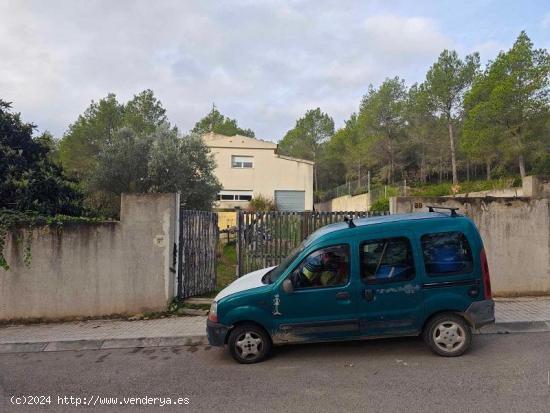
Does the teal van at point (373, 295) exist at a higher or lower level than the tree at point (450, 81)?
lower

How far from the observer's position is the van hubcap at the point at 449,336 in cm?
504

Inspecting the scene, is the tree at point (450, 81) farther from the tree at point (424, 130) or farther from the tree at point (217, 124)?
the tree at point (217, 124)

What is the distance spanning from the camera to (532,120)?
89.9 ft

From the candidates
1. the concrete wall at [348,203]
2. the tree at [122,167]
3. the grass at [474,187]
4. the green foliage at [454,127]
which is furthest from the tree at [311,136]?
the tree at [122,167]

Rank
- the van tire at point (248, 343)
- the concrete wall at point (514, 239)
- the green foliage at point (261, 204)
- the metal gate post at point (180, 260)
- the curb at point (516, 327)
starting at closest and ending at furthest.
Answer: the van tire at point (248, 343) < the curb at point (516, 327) < the metal gate post at point (180, 260) < the concrete wall at point (514, 239) < the green foliage at point (261, 204)

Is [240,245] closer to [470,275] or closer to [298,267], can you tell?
[298,267]

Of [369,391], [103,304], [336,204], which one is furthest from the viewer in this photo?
[336,204]

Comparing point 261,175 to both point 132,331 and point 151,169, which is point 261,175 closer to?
point 151,169

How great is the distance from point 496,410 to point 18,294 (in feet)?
25.2

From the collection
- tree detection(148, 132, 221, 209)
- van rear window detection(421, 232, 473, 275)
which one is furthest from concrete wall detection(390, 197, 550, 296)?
tree detection(148, 132, 221, 209)

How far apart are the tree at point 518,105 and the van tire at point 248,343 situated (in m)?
27.0

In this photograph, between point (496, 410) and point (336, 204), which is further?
point (336, 204)

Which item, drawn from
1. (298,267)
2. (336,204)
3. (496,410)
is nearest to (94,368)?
(298,267)

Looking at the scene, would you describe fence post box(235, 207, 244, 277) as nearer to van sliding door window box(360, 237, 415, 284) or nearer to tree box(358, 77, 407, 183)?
Answer: van sliding door window box(360, 237, 415, 284)
